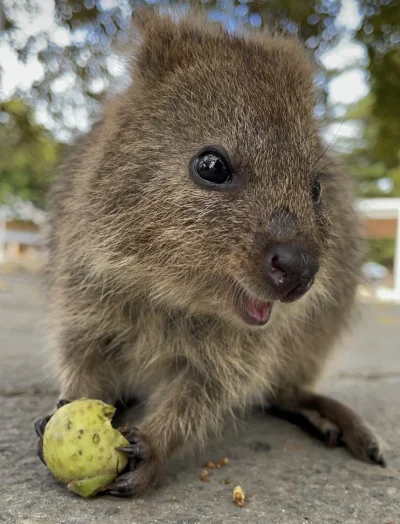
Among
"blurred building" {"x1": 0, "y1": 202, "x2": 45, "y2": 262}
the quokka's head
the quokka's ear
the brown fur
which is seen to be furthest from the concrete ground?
"blurred building" {"x1": 0, "y1": 202, "x2": 45, "y2": 262}

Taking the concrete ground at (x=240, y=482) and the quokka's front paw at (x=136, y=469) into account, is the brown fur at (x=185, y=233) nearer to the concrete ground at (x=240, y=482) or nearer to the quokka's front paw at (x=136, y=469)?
the quokka's front paw at (x=136, y=469)

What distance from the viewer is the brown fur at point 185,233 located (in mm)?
1961

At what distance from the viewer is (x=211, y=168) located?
80.1 inches

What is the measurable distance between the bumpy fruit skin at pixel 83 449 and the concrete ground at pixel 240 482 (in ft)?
0.20

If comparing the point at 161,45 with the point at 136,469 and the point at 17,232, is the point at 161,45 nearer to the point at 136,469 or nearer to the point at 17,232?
the point at 136,469

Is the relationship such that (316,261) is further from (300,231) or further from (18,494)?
(18,494)

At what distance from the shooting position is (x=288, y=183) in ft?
6.50

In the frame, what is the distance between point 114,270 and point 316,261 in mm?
810

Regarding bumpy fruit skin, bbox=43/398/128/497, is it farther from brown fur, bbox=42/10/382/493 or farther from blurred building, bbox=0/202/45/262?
blurred building, bbox=0/202/45/262

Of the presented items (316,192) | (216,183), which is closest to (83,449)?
(216,183)

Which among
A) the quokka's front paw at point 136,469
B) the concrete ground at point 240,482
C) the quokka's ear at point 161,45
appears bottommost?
the concrete ground at point 240,482

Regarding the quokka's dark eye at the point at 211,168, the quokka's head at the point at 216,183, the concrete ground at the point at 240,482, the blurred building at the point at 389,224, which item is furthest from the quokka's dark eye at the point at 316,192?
the blurred building at the point at 389,224

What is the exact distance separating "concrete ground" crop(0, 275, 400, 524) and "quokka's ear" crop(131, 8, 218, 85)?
1.61 metres

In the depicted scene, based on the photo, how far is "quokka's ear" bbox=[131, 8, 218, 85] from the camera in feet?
7.90
